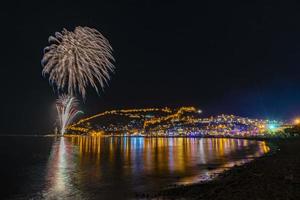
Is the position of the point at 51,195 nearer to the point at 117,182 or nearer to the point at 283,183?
the point at 117,182

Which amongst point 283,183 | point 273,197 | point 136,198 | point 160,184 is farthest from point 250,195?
point 160,184

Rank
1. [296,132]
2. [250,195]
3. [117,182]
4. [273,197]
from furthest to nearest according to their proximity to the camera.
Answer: [296,132]
[117,182]
[250,195]
[273,197]

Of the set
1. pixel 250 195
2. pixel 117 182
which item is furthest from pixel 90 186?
pixel 250 195

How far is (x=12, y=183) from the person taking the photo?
29281 millimetres

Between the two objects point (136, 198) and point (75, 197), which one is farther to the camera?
point (75, 197)

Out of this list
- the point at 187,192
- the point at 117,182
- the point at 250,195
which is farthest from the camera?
the point at 117,182

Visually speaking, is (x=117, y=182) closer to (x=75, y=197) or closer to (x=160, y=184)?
(x=160, y=184)

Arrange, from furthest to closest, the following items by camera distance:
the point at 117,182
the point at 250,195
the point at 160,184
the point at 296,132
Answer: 1. the point at 296,132
2. the point at 117,182
3. the point at 160,184
4. the point at 250,195

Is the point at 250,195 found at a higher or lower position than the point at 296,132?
lower

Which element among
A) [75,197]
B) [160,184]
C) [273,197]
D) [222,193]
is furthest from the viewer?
[160,184]

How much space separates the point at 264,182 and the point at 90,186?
12871 millimetres

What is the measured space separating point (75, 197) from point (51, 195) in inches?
82.5

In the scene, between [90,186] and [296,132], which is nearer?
[90,186]

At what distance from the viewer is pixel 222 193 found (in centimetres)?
1823
